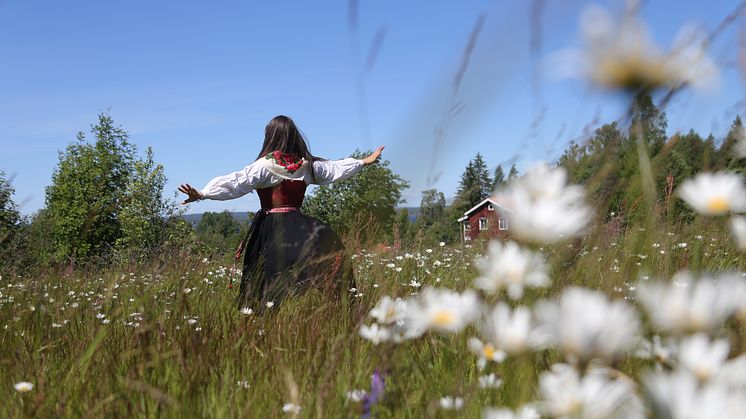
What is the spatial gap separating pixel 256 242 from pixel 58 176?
43012mm

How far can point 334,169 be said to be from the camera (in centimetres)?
529

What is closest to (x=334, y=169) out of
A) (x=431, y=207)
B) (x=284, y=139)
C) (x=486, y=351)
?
(x=284, y=139)

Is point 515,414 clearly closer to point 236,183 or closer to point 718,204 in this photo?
point 718,204

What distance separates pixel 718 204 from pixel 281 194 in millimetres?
4249

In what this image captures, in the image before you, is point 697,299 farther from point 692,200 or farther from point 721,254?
point 721,254

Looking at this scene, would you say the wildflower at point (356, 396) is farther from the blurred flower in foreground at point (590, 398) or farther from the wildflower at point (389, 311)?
the blurred flower in foreground at point (590, 398)

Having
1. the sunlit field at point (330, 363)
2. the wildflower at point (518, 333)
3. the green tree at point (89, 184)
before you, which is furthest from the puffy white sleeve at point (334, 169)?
the green tree at point (89, 184)

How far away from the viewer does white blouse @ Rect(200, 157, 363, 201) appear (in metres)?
4.83

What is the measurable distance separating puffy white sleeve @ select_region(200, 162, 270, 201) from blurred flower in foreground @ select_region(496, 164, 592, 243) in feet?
13.3

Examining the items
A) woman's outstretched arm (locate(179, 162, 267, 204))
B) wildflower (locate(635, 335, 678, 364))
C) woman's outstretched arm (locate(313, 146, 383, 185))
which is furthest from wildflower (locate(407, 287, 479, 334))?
woman's outstretched arm (locate(313, 146, 383, 185))

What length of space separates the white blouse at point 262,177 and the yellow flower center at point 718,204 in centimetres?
414

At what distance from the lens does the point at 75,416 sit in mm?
1590

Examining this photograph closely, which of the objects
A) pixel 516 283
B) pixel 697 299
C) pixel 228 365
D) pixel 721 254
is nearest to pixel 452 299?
pixel 516 283

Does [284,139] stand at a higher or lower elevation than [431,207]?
higher
